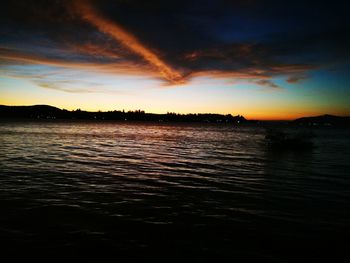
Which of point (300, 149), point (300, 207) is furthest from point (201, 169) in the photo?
point (300, 149)

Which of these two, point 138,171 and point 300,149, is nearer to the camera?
point 138,171

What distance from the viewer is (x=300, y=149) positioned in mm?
46375

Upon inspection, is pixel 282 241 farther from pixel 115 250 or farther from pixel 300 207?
pixel 115 250

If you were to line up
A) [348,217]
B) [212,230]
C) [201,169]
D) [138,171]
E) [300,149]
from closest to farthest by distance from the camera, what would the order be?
[212,230]
[348,217]
[138,171]
[201,169]
[300,149]

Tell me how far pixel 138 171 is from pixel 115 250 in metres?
14.0

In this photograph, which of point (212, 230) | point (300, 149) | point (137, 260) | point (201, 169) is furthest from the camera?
point (300, 149)

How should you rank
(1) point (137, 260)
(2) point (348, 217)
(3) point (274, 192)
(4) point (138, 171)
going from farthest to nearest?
(4) point (138, 171) → (3) point (274, 192) → (2) point (348, 217) → (1) point (137, 260)

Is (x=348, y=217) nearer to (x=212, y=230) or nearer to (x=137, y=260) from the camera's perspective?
(x=212, y=230)

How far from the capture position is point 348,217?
40.1ft

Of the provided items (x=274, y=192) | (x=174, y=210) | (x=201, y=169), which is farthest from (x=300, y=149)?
(x=174, y=210)

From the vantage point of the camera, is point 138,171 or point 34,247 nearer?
point 34,247

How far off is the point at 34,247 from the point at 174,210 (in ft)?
19.6

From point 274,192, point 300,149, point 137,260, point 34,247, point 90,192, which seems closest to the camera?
point 137,260

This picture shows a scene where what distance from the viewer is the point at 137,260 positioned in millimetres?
8117
